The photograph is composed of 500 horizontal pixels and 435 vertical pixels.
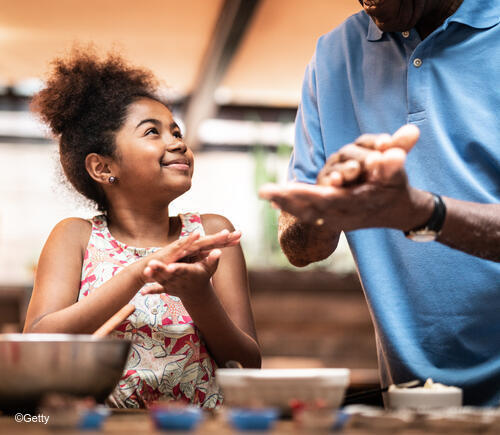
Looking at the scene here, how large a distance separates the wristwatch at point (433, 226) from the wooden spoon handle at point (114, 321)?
578 millimetres

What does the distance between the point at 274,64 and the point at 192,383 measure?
145 inches

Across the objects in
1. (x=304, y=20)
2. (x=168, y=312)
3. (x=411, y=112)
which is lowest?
(x=168, y=312)

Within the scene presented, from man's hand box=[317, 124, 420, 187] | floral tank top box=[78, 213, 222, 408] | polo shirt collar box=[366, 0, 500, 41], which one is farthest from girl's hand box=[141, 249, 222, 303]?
polo shirt collar box=[366, 0, 500, 41]

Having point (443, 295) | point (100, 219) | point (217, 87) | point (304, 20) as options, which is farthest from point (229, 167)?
point (443, 295)

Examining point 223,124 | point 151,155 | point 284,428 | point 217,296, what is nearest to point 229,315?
point 217,296

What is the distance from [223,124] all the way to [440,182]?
4.48 m

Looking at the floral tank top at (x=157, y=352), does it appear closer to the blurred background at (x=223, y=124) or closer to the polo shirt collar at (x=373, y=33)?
the polo shirt collar at (x=373, y=33)

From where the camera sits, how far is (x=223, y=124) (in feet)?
19.4

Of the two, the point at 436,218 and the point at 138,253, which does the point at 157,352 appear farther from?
the point at 436,218

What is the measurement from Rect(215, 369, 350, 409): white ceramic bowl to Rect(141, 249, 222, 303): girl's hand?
403mm

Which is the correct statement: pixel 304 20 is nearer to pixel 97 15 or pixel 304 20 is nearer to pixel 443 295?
pixel 97 15

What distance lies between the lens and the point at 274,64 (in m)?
4.96

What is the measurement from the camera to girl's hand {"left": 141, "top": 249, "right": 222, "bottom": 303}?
131 centimetres

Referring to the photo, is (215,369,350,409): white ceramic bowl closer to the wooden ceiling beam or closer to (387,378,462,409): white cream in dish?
(387,378,462,409): white cream in dish
